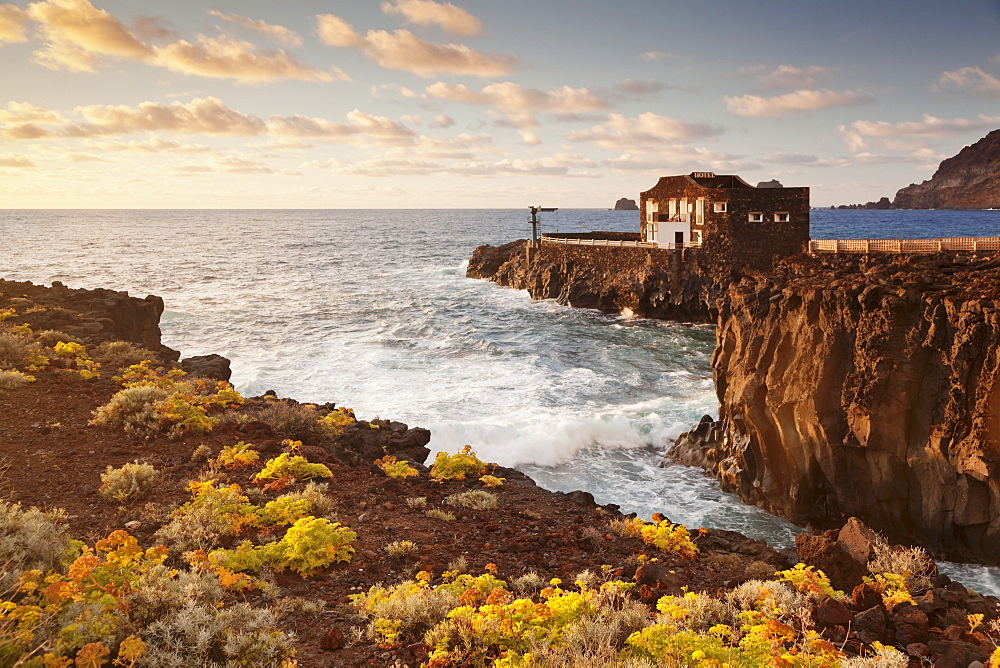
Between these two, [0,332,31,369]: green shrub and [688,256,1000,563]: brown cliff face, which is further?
[0,332,31,369]: green shrub

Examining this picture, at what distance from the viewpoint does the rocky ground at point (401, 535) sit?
689 cm

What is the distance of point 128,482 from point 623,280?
132 ft

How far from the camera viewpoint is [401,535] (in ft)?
31.1

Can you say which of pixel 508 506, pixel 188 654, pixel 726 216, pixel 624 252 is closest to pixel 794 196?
pixel 726 216

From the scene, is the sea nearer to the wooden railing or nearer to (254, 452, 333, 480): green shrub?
(254, 452, 333, 480): green shrub

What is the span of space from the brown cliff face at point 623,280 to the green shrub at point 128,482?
3693 centimetres

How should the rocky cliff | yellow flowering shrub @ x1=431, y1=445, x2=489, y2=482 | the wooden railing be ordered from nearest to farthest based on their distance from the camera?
yellow flowering shrub @ x1=431, y1=445, x2=489, y2=482 → the rocky cliff → the wooden railing

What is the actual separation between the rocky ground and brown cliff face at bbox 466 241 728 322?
31.1 meters

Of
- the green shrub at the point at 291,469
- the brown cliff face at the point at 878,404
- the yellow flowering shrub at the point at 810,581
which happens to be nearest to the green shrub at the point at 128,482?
the green shrub at the point at 291,469

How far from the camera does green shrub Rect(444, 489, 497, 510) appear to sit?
11195 mm

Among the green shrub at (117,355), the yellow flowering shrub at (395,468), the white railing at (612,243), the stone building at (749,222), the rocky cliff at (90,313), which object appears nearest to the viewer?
the yellow flowering shrub at (395,468)

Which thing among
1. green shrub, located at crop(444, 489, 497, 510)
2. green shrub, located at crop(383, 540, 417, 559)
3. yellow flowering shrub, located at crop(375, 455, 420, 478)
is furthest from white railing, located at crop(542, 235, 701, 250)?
green shrub, located at crop(383, 540, 417, 559)

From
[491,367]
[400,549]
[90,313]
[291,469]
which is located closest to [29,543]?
[400,549]

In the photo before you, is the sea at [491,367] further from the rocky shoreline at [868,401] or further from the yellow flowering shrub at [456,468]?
the yellow flowering shrub at [456,468]
